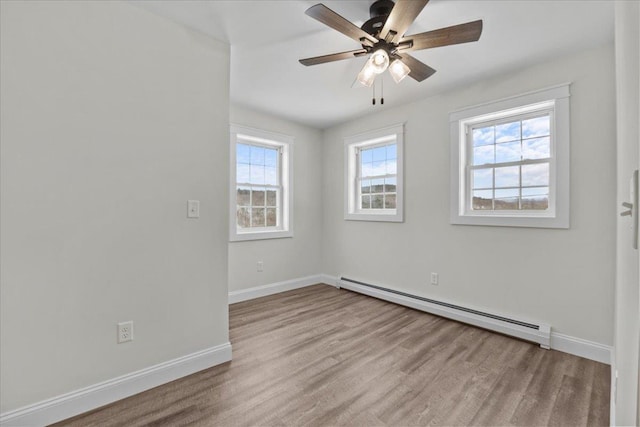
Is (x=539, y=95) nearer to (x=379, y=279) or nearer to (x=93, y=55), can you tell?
(x=379, y=279)

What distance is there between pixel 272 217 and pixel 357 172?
1.46 metres

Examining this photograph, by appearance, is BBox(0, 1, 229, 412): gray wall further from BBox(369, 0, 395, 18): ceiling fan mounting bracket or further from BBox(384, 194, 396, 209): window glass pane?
BBox(384, 194, 396, 209): window glass pane

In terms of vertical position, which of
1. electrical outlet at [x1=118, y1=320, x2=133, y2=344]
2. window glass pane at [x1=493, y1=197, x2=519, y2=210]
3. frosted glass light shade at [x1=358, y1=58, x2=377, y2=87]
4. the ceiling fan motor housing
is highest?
the ceiling fan motor housing

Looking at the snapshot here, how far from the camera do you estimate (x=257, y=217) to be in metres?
4.09

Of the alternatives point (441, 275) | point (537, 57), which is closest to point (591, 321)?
point (441, 275)

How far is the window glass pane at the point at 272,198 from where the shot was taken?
13.8ft

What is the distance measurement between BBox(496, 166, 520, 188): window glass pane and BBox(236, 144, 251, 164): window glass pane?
3.02 metres

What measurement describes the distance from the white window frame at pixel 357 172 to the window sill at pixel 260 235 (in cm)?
96

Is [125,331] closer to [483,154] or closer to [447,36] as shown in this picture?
[447,36]

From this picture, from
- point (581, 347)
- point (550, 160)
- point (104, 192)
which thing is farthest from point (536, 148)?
point (104, 192)

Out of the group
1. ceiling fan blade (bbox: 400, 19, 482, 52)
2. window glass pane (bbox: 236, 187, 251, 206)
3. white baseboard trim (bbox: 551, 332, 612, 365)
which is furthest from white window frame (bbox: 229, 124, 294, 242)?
white baseboard trim (bbox: 551, 332, 612, 365)

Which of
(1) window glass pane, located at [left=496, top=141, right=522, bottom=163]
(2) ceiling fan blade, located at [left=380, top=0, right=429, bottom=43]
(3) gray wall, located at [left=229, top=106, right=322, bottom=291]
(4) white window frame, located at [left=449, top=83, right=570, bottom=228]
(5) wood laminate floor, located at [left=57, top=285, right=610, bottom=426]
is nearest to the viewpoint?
(2) ceiling fan blade, located at [left=380, top=0, right=429, bottom=43]

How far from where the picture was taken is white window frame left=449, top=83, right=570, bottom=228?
246 centimetres

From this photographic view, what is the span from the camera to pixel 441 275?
3.28 meters
